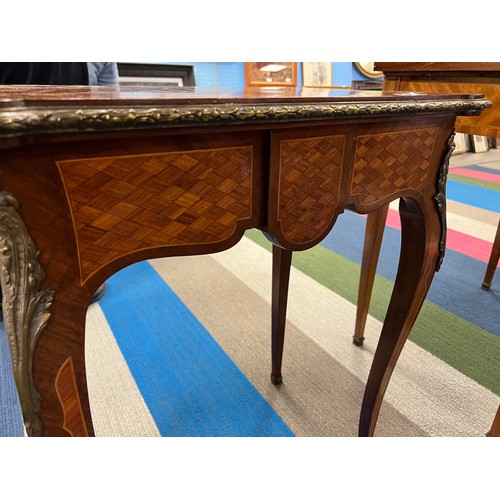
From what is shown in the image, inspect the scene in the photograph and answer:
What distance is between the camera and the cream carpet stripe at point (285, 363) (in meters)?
0.83

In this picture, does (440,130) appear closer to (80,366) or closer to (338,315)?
(80,366)

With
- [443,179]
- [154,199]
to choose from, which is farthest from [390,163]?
[154,199]

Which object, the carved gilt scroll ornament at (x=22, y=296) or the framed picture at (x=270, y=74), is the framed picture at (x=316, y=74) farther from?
the carved gilt scroll ornament at (x=22, y=296)

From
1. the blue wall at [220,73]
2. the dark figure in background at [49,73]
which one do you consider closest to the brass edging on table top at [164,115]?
the dark figure in background at [49,73]

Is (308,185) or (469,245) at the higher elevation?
(308,185)

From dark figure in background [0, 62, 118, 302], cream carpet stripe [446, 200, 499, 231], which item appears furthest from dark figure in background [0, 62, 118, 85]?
cream carpet stripe [446, 200, 499, 231]

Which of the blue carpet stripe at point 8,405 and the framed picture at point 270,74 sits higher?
the framed picture at point 270,74

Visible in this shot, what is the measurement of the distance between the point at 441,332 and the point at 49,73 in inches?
52.2

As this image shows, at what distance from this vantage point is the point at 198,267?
1.51 metres

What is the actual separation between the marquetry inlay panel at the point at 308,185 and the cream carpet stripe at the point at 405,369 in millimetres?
616

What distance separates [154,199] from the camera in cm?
34

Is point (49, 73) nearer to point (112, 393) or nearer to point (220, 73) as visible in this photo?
point (112, 393)

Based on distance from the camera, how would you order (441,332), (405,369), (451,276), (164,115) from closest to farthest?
(164,115)
(405,369)
(441,332)
(451,276)
